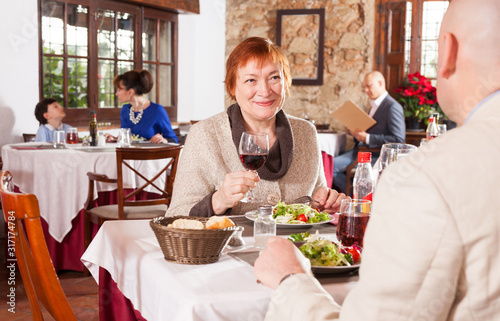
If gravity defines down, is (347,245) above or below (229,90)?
below

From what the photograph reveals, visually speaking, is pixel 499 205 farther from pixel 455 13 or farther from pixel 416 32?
pixel 416 32

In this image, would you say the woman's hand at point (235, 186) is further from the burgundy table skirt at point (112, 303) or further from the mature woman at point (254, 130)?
the burgundy table skirt at point (112, 303)

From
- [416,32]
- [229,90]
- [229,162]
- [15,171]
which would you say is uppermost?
[416,32]

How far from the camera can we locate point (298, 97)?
8.25 meters

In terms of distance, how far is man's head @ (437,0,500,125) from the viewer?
832mm

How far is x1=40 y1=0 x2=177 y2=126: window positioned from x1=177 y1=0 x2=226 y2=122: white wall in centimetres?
28

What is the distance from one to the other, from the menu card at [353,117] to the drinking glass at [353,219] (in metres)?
4.88

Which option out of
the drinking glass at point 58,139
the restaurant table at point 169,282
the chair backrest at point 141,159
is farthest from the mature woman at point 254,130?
the drinking glass at point 58,139

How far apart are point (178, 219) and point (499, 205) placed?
0.92 metres

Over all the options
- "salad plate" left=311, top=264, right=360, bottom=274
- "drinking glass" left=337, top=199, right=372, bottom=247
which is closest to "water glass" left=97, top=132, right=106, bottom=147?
"drinking glass" left=337, top=199, right=372, bottom=247

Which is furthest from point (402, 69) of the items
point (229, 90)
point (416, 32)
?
point (229, 90)

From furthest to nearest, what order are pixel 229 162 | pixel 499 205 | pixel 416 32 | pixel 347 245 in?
pixel 416 32, pixel 229 162, pixel 347 245, pixel 499 205

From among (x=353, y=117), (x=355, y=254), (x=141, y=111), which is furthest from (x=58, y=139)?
(x=355, y=254)

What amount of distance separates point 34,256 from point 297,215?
79 centimetres
